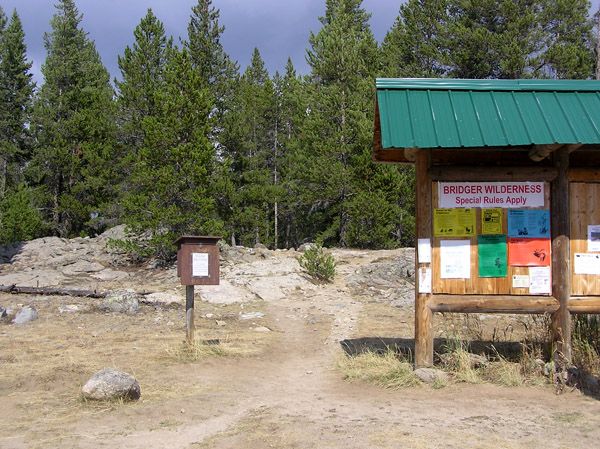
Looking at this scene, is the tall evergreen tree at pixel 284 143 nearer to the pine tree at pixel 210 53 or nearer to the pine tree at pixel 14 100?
the pine tree at pixel 210 53

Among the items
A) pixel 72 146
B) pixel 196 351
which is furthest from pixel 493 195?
pixel 72 146

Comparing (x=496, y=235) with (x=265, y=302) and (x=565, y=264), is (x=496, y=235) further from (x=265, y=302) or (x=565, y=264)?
(x=265, y=302)

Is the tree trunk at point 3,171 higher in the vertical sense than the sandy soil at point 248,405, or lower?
higher

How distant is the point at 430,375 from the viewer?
744 centimetres

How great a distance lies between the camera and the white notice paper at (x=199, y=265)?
33.0ft

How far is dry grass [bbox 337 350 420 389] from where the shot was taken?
→ 7.42 m

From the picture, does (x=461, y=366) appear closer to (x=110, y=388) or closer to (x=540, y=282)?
(x=540, y=282)

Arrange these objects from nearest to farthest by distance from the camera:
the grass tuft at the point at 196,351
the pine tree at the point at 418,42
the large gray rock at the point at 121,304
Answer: the grass tuft at the point at 196,351 → the large gray rock at the point at 121,304 → the pine tree at the point at 418,42

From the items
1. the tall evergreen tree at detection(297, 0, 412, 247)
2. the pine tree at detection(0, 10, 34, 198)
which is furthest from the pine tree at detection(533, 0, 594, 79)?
the pine tree at detection(0, 10, 34, 198)

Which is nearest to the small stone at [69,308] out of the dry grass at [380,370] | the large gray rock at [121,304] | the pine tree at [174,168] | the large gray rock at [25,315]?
the large gray rock at [121,304]

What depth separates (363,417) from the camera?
6.11 m

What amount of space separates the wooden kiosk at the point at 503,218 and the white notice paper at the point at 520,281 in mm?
13

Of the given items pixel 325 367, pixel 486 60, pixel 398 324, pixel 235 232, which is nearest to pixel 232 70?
A: pixel 235 232

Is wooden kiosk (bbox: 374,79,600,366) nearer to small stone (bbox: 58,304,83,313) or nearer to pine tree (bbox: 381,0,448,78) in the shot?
small stone (bbox: 58,304,83,313)
